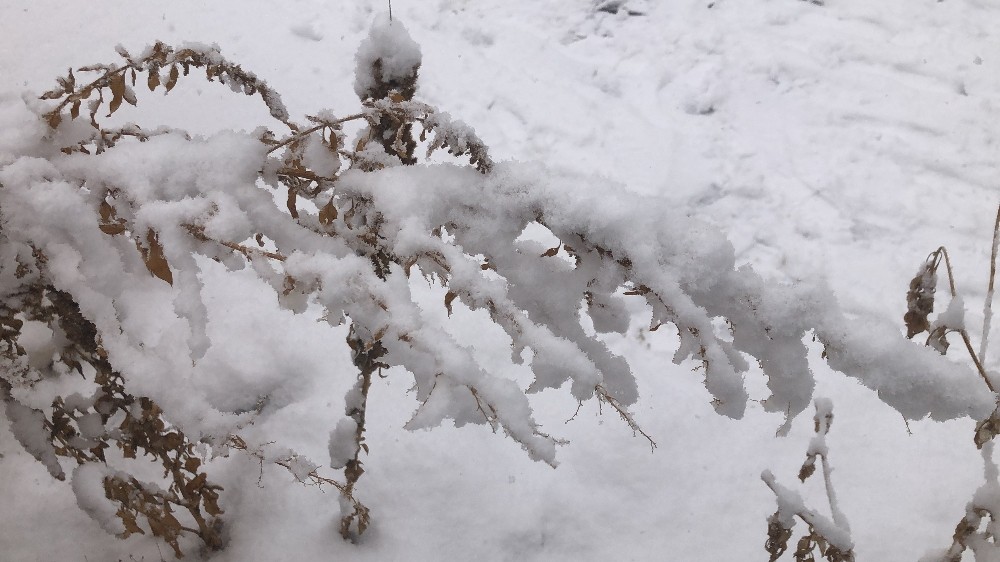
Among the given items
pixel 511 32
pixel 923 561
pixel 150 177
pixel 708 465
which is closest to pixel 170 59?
pixel 150 177

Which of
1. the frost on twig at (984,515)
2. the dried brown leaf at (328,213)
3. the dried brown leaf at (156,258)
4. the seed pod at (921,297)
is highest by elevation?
the dried brown leaf at (156,258)

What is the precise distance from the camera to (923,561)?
190 centimetres

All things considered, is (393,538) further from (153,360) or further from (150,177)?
(150,177)

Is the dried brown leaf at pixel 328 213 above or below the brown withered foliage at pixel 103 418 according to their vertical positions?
above

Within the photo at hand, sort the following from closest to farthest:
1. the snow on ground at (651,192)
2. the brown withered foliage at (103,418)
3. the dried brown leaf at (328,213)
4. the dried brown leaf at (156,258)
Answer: the dried brown leaf at (156,258), the dried brown leaf at (328,213), the brown withered foliage at (103,418), the snow on ground at (651,192)

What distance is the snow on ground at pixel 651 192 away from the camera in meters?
2.70

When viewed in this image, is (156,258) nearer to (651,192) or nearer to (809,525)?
(809,525)

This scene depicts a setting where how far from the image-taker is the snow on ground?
8.84ft

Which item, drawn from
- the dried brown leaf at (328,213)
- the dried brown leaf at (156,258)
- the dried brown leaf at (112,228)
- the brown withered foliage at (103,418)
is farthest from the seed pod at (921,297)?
the brown withered foliage at (103,418)

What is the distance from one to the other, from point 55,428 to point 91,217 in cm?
80

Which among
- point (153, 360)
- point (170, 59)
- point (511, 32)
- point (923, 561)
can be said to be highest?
point (170, 59)

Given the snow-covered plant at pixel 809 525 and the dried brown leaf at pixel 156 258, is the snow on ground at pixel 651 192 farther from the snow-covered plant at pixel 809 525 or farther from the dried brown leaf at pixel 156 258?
the dried brown leaf at pixel 156 258

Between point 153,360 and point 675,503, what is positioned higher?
point 153,360

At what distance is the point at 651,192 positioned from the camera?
4082mm
